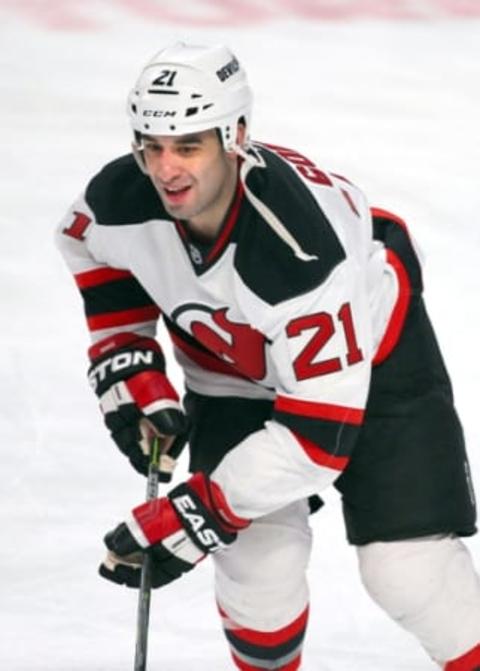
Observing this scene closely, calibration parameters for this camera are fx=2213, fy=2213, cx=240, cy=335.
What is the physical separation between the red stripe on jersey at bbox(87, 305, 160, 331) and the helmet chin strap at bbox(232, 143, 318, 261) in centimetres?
55

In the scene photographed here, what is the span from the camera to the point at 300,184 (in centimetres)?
367

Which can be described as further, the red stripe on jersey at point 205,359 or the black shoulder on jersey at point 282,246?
the red stripe on jersey at point 205,359

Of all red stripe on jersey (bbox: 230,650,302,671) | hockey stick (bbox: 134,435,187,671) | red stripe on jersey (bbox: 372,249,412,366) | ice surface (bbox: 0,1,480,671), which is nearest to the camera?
red stripe on jersey (bbox: 372,249,412,366)

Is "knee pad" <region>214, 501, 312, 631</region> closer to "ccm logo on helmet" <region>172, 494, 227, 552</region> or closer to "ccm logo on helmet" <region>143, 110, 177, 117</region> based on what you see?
"ccm logo on helmet" <region>172, 494, 227, 552</region>

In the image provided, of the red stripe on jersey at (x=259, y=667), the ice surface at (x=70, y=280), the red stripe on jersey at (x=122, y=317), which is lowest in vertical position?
the ice surface at (x=70, y=280)

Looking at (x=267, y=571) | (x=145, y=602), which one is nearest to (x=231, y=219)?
(x=267, y=571)

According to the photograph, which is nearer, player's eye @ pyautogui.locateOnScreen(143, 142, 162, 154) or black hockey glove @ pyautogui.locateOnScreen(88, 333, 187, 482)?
player's eye @ pyautogui.locateOnScreen(143, 142, 162, 154)

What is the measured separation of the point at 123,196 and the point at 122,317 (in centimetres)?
32

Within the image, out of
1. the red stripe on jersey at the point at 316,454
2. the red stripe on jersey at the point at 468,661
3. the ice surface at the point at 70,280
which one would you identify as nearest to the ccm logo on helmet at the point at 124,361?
the red stripe on jersey at the point at 316,454

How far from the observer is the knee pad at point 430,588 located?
3.79 metres

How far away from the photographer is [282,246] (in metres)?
3.55

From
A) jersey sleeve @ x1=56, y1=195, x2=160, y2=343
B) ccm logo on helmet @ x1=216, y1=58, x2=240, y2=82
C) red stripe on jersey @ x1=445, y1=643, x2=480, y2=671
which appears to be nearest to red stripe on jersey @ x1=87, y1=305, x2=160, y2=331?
jersey sleeve @ x1=56, y1=195, x2=160, y2=343

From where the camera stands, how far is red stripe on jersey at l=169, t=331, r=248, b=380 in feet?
13.0

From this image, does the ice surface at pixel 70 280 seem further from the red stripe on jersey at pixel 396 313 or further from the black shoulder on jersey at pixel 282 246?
the black shoulder on jersey at pixel 282 246
